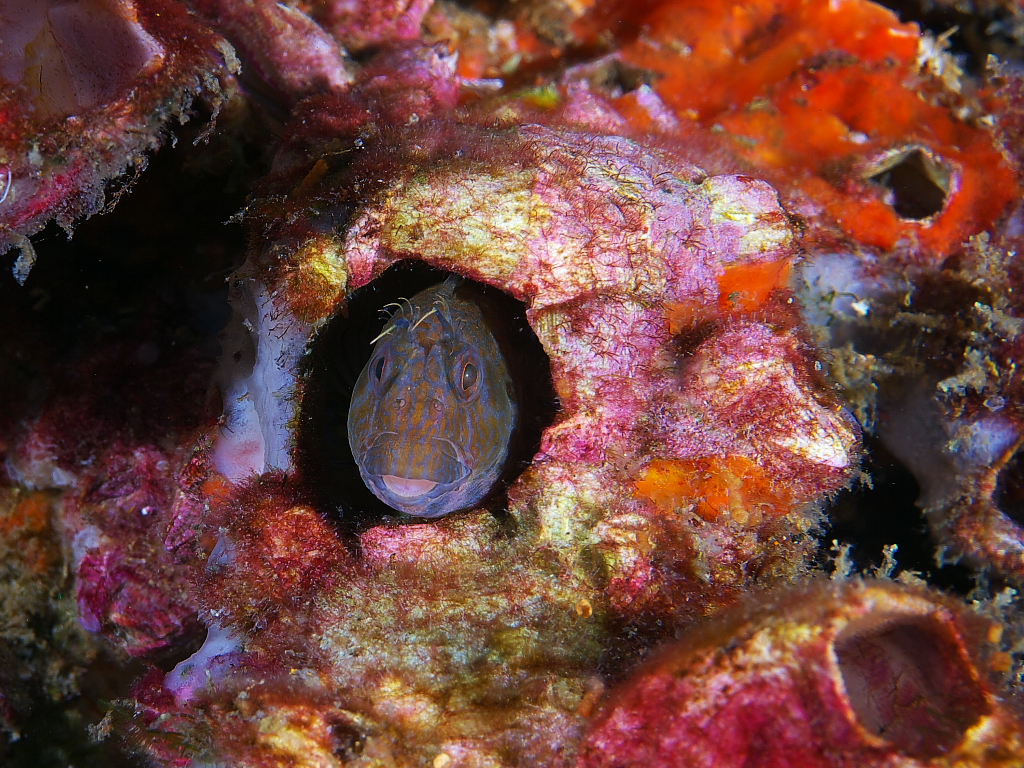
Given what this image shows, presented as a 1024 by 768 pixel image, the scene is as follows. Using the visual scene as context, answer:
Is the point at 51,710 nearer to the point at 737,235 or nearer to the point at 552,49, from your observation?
the point at 737,235

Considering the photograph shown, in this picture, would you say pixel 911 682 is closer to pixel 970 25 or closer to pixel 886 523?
pixel 886 523

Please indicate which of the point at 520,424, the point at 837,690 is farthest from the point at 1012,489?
the point at 520,424

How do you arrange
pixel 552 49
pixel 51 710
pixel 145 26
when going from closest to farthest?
pixel 145 26
pixel 51 710
pixel 552 49

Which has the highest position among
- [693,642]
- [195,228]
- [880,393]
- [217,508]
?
[880,393]

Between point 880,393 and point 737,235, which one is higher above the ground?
point 737,235

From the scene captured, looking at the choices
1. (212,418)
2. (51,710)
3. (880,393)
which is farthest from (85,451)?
(880,393)

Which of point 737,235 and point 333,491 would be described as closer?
point 737,235

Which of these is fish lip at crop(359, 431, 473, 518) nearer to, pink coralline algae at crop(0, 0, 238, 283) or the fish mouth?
the fish mouth
